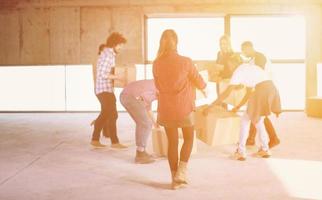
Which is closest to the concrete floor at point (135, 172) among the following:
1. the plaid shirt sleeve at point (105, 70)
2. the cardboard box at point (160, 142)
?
the cardboard box at point (160, 142)

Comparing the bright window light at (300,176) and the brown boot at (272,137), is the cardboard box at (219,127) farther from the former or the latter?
the bright window light at (300,176)

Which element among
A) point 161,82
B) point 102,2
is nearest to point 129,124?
point 102,2

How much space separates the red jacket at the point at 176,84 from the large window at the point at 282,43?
6638 mm

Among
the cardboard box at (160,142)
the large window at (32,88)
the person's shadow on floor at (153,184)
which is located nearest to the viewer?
the person's shadow on floor at (153,184)

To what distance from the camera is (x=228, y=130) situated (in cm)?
611

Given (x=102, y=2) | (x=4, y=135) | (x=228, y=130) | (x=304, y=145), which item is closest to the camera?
(x=228, y=130)

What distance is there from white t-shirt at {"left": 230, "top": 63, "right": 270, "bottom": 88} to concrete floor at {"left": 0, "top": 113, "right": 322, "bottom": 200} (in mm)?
927

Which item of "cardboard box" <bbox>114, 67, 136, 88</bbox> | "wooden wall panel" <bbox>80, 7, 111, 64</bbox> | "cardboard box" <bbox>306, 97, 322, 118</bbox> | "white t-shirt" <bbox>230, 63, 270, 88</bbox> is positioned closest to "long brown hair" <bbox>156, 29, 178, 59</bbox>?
"white t-shirt" <bbox>230, 63, 270, 88</bbox>

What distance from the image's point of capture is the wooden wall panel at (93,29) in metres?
10.8

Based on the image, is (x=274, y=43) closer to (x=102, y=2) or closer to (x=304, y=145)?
(x=102, y=2)

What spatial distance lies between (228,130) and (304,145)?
1.27 metres

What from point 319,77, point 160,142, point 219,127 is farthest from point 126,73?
point 319,77

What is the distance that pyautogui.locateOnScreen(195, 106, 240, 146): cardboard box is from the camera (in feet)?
19.6

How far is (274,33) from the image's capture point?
10789mm
